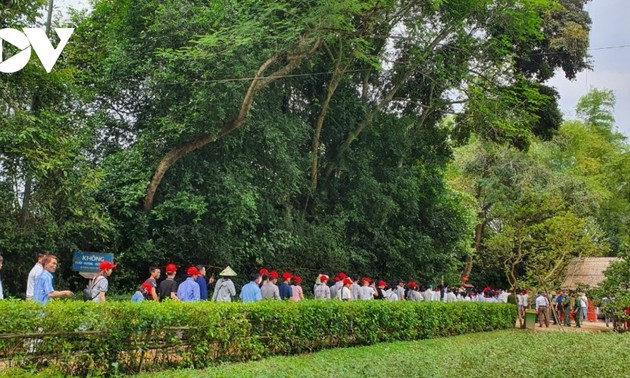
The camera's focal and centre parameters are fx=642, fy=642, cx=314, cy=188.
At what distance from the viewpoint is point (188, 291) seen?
11.5 m

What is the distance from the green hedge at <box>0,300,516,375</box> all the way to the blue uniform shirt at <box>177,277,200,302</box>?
1.34 metres

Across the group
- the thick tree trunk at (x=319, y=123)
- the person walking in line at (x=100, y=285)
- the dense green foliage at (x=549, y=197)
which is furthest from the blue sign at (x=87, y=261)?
the dense green foliage at (x=549, y=197)

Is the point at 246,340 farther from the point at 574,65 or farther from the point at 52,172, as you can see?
the point at 574,65

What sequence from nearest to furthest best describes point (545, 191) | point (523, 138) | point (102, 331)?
point (102, 331)
point (523, 138)
point (545, 191)

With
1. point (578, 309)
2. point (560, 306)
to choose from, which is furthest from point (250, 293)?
point (560, 306)

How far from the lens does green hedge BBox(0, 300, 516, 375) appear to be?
7539 mm

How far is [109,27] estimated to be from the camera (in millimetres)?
18328

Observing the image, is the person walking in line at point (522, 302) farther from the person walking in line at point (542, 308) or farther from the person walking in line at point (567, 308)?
the person walking in line at point (567, 308)

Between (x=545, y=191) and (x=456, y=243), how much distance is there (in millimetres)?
7415

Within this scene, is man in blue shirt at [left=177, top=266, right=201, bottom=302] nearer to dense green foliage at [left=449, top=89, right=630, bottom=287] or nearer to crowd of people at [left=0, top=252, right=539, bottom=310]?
crowd of people at [left=0, top=252, right=539, bottom=310]

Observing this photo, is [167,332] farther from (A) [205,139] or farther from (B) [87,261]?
(A) [205,139]

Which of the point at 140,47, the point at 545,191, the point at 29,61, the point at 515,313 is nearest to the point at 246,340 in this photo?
the point at 29,61

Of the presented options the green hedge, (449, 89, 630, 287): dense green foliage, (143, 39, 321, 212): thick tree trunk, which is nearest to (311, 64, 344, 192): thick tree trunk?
(143, 39, 321, 212): thick tree trunk

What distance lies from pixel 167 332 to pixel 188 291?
2483mm
